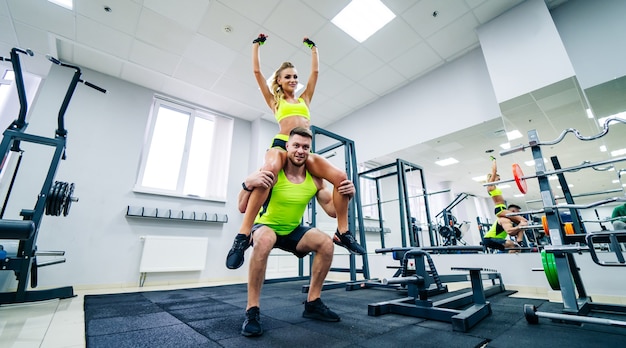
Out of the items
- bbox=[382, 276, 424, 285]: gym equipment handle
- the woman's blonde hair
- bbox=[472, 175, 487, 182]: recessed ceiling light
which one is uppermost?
bbox=[472, 175, 487, 182]: recessed ceiling light

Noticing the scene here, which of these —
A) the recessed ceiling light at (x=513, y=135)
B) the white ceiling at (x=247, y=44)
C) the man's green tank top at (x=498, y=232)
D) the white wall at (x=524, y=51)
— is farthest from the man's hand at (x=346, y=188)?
the man's green tank top at (x=498, y=232)

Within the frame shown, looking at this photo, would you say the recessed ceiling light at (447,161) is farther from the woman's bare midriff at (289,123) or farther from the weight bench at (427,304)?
the woman's bare midriff at (289,123)

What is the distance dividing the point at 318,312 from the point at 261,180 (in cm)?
93

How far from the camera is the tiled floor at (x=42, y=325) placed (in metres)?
1.25

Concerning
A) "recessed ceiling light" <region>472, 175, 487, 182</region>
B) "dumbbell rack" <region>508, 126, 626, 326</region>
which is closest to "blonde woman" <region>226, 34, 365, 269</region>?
"dumbbell rack" <region>508, 126, 626, 326</region>

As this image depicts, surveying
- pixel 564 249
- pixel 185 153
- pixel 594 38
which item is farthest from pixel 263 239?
pixel 594 38

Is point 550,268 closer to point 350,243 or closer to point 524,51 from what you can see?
point 350,243

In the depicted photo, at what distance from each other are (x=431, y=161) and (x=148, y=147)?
5058 mm

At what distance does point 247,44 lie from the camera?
3.73m

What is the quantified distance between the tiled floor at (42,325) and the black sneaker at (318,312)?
115cm

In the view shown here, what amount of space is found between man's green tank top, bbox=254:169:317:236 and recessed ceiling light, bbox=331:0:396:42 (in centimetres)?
275

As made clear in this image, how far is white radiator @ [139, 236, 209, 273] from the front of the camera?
379cm

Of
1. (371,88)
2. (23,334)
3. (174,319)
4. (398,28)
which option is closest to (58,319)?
(23,334)

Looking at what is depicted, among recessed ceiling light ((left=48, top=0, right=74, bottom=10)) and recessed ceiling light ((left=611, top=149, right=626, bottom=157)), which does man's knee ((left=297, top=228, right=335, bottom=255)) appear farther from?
recessed ceiling light ((left=48, top=0, right=74, bottom=10))
